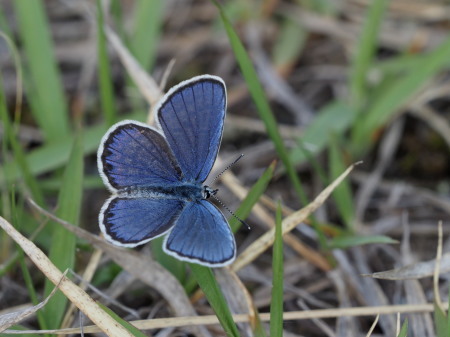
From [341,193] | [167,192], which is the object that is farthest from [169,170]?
[341,193]

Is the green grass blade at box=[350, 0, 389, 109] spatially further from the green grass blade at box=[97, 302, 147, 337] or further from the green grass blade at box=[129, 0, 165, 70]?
the green grass blade at box=[97, 302, 147, 337]

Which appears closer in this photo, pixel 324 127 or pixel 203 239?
pixel 203 239

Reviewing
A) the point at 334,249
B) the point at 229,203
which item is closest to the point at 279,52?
the point at 229,203

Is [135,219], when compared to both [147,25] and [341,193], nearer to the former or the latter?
[341,193]

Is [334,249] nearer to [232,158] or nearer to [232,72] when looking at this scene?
[232,158]

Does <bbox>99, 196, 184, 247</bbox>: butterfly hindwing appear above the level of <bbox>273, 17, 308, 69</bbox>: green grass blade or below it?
below

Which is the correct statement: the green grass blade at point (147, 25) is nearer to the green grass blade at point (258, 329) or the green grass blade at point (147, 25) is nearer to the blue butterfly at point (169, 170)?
the blue butterfly at point (169, 170)

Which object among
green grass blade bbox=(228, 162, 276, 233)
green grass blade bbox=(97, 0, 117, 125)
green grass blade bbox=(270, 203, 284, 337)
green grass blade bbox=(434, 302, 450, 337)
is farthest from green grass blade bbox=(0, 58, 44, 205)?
green grass blade bbox=(434, 302, 450, 337)
